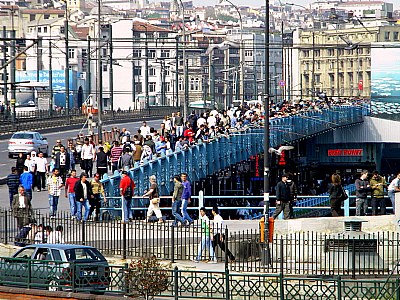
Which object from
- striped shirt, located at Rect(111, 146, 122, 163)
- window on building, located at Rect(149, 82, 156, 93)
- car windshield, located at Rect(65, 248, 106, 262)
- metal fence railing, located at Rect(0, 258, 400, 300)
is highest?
striped shirt, located at Rect(111, 146, 122, 163)

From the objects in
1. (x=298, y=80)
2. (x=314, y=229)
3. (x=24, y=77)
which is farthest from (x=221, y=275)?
(x=298, y=80)

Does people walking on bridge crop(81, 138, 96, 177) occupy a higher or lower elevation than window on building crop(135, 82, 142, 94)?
higher

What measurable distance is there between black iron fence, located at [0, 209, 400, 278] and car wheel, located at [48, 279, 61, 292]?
10.8 ft

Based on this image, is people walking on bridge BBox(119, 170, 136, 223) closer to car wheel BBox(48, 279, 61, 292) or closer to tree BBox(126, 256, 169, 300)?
car wheel BBox(48, 279, 61, 292)

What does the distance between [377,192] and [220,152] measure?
13402 millimetres

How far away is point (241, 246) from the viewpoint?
2605 centimetres

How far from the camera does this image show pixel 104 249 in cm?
2702


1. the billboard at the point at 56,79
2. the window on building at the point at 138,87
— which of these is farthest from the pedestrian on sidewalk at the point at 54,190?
the window on building at the point at 138,87

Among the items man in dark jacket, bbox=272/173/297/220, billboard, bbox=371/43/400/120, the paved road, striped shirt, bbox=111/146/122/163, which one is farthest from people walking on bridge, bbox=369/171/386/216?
billboard, bbox=371/43/400/120

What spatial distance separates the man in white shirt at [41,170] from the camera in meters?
37.0

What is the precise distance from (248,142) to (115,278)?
88.2 ft

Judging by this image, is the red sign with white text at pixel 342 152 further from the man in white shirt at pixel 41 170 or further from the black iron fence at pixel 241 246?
the black iron fence at pixel 241 246

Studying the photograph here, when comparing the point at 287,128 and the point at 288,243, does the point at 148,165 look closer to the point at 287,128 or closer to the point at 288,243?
the point at 288,243

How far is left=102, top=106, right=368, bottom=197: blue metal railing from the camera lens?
36438 mm
